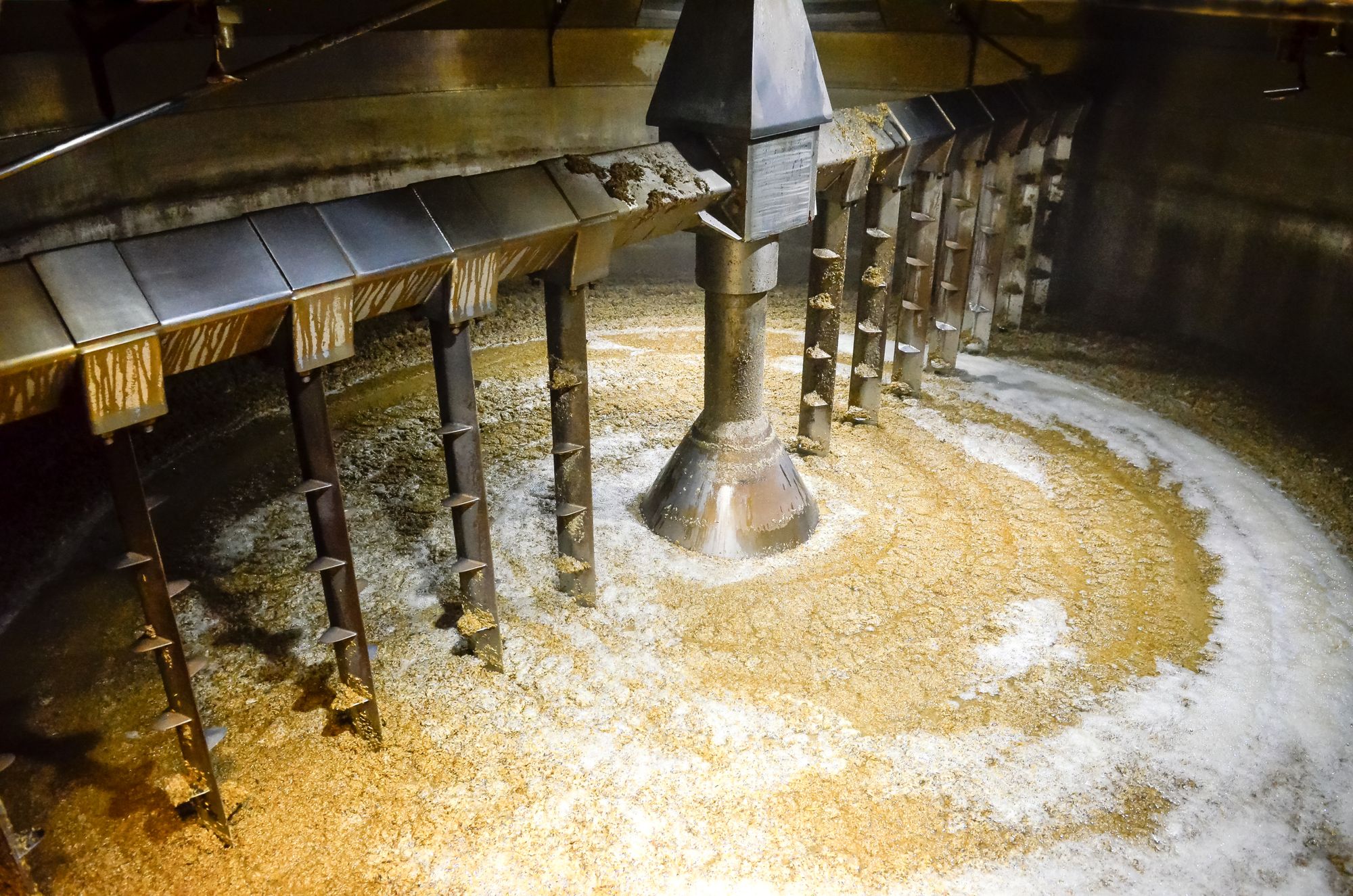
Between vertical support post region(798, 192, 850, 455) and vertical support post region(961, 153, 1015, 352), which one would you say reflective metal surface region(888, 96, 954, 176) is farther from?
vertical support post region(961, 153, 1015, 352)

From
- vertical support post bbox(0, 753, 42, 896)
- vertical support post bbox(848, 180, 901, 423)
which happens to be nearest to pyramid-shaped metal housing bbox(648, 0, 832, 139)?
vertical support post bbox(848, 180, 901, 423)

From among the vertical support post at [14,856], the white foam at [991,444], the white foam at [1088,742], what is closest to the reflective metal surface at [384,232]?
the vertical support post at [14,856]

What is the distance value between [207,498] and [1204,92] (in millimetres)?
6556

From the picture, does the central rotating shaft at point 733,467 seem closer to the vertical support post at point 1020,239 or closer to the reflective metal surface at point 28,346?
the reflective metal surface at point 28,346

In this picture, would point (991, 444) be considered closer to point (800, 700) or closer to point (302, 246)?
point (800, 700)

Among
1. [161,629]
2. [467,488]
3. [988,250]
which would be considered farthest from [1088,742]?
[988,250]

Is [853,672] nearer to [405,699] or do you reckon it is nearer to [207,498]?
[405,699]

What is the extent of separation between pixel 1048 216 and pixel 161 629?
6463 millimetres

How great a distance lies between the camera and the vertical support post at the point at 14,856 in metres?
2.67

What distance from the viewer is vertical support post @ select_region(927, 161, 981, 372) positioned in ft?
20.0

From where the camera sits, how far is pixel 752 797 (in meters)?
3.34

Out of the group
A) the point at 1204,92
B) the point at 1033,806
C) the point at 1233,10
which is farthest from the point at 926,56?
the point at 1033,806

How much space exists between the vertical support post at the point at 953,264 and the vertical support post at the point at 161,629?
195 inches

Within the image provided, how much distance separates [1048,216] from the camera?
717 centimetres
